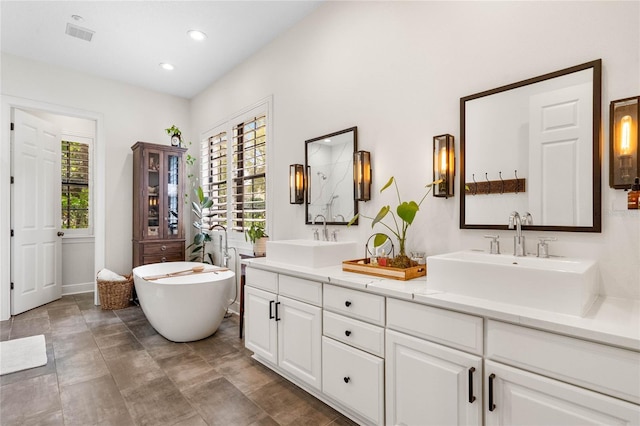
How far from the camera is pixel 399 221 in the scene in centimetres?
242

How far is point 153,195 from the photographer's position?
15.6 feet

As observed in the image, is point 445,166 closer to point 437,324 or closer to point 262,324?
point 437,324

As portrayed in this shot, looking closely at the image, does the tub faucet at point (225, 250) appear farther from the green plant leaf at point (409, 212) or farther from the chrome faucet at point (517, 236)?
the chrome faucet at point (517, 236)

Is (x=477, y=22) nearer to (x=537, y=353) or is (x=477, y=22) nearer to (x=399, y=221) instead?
(x=399, y=221)

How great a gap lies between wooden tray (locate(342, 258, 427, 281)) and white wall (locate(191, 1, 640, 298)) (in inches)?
9.6

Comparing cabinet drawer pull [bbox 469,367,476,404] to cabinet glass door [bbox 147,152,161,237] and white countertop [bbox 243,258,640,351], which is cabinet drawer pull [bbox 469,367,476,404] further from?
cabinet glass door [bbox 147,152,161,237]

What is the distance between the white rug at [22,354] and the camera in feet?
9.02

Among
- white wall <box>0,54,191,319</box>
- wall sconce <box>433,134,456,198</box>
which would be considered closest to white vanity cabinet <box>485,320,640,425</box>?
wall sconce <box>433,134,456,198</box>

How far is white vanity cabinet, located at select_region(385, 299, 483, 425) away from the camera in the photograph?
145cm

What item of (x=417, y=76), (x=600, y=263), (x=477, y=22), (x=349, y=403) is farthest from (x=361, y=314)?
(x=477, y=22)

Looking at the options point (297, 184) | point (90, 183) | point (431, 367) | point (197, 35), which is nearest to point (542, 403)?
point (431, 367)

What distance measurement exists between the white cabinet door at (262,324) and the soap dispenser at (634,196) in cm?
218

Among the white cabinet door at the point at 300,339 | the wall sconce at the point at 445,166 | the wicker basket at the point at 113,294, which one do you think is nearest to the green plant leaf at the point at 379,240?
the wall sconce at the point at 445,166

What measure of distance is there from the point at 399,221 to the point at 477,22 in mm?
1354
